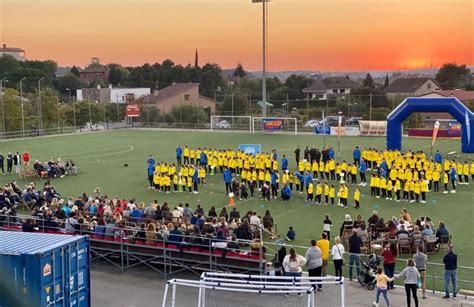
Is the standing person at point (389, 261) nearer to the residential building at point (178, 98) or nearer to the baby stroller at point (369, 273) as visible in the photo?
the baby stroller at point (369, 273)

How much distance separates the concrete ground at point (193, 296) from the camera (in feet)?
40.4

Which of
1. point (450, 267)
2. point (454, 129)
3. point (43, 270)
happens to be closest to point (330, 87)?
point (454, 129)

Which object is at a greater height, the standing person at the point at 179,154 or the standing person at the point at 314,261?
the standing person at the point at 179,154

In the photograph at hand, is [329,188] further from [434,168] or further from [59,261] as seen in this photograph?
[59,261]

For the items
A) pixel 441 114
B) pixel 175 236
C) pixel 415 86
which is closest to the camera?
pixel 175 236

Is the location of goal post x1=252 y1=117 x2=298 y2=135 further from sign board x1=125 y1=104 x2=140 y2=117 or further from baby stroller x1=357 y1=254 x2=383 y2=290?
baby stroller x1=357 y1=254 x2=383 y2=290

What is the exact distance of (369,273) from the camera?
1346 centimetres

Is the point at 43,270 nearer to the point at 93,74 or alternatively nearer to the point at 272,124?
the point at 272,124

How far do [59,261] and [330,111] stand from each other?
66.8m

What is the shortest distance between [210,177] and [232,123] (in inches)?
1244

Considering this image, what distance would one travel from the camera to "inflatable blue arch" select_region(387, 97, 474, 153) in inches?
1294

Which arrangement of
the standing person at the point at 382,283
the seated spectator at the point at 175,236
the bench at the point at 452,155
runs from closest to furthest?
1. the standing person at the point at 382,283
2. the seated spectator at the point at 175,236
3. the bench at the point at 452,155

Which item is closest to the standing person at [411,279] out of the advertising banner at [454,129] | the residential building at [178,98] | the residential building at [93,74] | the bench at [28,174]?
the bench at [28,174]

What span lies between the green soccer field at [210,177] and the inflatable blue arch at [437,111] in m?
1.88
